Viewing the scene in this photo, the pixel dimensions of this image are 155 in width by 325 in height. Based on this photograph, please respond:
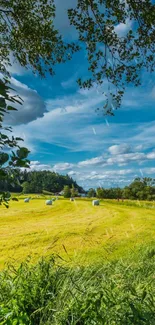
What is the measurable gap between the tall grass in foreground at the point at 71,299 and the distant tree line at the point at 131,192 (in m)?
46.2

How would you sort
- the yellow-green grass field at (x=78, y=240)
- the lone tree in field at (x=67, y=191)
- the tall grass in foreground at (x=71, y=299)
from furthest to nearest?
the lone tree in field at (x=67, y=191) → the yellow-green grass field at (x=78, y=240) → the tall grass in foreground at (x=71, y=299)

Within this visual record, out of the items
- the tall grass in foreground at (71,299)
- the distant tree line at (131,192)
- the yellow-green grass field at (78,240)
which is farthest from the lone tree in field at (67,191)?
the tall grass in foreground at (71,299)

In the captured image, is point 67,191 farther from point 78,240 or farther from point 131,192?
point 78,240

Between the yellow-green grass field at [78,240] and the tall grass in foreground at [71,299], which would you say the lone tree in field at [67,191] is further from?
the tall grass in foreground at [71,299]

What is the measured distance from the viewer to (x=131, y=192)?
5838cm

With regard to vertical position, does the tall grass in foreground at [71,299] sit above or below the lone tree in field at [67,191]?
below

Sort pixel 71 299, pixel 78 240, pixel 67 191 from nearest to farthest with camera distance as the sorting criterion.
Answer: pixel 71 299 → pixel 78 240 → pixel 67 191

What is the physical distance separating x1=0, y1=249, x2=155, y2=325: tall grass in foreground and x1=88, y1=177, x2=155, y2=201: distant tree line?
4622cm

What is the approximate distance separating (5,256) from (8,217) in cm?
821

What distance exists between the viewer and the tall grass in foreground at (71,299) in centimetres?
342

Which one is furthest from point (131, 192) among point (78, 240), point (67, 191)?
point (78, 240)

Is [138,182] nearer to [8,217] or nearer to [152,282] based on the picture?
[8,217]

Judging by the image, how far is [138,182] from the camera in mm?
62562

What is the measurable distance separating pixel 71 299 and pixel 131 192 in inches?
2199
